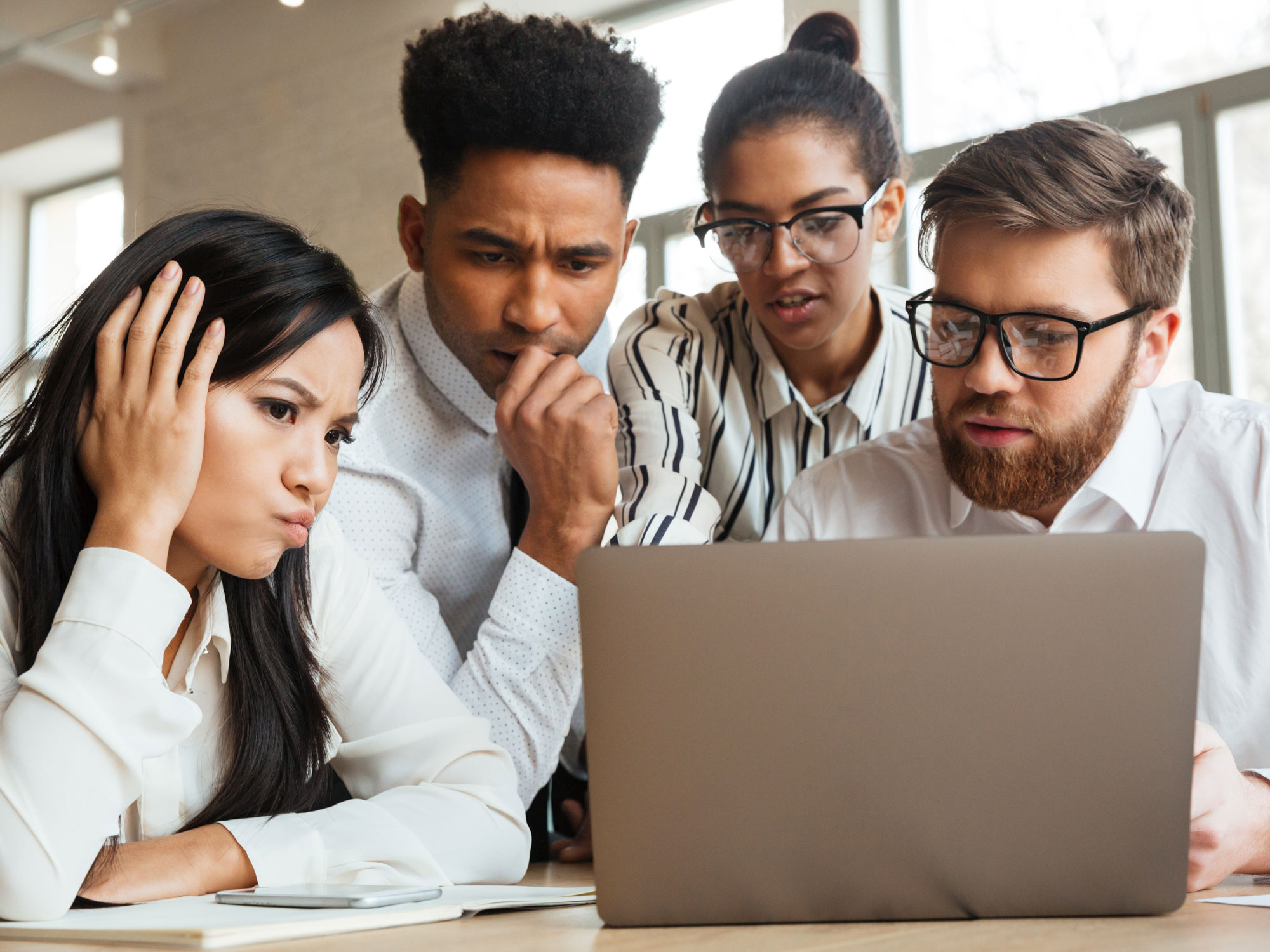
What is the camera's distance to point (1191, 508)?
1.53 m

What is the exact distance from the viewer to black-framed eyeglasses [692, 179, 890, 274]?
6.26 feet

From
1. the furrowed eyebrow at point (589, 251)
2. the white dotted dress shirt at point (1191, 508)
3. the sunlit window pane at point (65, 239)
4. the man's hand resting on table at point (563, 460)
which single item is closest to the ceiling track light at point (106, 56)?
the sunlit window pane at point (65, 239)

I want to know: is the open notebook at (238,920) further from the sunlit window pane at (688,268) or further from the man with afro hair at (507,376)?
the sunlit window pane at (688,268)

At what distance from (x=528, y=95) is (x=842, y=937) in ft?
4.70

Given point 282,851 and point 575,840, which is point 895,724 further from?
point 575,840

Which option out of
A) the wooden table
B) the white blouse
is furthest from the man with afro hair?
the wooden table

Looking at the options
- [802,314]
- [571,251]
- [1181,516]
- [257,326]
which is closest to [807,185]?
[802,314]

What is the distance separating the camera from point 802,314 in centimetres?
193

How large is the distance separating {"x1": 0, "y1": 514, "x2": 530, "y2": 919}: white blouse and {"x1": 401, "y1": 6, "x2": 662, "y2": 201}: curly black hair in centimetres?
72

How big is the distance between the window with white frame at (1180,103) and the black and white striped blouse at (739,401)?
2.21 meters

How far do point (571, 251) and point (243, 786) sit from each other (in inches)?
36.5

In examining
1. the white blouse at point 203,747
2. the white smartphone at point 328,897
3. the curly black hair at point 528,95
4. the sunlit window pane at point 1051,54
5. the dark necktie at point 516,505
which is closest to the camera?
the white smartphone at point 328,897

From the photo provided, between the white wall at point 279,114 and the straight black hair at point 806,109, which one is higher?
the white wall at point 279,114

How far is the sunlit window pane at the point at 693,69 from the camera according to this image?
502cm
